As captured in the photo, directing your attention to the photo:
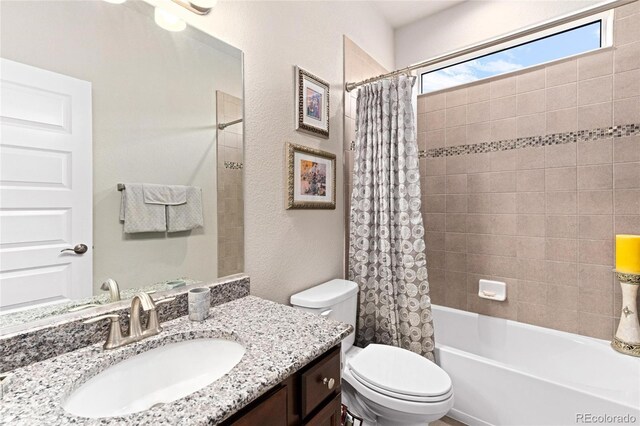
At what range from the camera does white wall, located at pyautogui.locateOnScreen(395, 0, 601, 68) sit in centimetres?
206

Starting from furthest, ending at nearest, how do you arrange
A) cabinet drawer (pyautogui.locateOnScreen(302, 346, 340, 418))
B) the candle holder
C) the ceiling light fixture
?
1. the candle holder
2. the ceiling light fixture
3. cabinet drawer (pyautogui.locateOnScreen(302, 346, 340, 418))

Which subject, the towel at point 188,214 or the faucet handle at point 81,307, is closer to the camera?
the faucet handle at point 81,307

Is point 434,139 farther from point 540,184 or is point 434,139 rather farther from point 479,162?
point 540,184

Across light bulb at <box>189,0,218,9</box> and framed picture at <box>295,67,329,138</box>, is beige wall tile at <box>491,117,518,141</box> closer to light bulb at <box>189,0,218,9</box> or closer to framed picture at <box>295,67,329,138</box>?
framed picture at <box>295,67,329,138</box>

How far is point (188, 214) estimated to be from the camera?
1.17 m

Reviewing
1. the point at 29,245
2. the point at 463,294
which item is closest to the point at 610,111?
the point at 463,294

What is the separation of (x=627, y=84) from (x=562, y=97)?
298 mm

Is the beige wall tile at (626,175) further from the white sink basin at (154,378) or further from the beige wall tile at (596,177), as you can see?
the white sink basin at (154,378)

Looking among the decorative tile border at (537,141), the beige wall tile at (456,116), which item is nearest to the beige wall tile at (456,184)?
the decorative tile border at (537,141)

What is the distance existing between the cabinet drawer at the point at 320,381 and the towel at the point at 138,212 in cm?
73

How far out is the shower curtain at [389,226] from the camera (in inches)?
71.0

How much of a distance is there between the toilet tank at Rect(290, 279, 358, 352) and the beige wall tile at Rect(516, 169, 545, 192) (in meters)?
1.39

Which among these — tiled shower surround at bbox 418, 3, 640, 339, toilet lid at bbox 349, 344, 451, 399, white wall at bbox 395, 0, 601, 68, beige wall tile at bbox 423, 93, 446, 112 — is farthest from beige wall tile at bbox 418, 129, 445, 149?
toilet lid at bbox 349, 344, 451, 399

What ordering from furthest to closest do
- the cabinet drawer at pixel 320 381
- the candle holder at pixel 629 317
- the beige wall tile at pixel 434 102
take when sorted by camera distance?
the beige wall tile at pixel 434 102 → the candle holder at pixel 629 317 → the cabinet drawer at pixel 320 381
